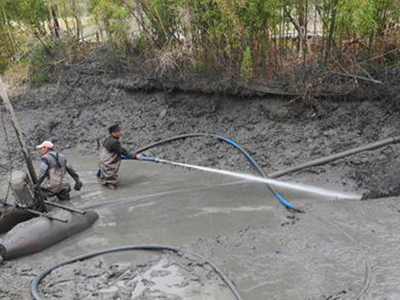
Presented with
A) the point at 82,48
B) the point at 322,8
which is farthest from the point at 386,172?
the point at 82,48

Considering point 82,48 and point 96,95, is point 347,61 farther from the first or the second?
point 82,48

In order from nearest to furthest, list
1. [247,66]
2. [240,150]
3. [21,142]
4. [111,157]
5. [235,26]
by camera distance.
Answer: [21,142] → [111,157] → [240,150] → [235,26] → [247,66]

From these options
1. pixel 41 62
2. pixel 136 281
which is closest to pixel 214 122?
pixel 136 281

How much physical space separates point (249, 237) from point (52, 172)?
3.35 meters

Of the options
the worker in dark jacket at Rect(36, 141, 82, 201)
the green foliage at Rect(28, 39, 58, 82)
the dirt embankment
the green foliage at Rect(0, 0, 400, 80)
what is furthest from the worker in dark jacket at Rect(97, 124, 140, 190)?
the green foliage at Rect(28, 39, 58, 82)

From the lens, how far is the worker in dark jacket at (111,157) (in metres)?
8.12

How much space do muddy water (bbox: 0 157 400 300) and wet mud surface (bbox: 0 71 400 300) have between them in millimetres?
17

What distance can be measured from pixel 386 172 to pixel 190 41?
190 inches

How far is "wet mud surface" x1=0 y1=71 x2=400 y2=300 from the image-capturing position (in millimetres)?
5219

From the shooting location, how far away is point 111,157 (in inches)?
325

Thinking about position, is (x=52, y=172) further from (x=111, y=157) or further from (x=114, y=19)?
(x=114, y=19)

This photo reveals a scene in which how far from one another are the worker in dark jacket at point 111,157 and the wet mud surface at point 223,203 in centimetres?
24

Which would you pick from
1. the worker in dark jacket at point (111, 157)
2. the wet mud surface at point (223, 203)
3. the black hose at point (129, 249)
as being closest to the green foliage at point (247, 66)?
the wet mud surface at point (223, 203)

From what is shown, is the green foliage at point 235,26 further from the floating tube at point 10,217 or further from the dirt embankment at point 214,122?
the floating tube at point 10,217
